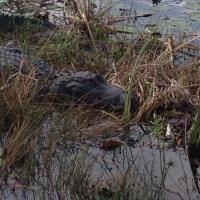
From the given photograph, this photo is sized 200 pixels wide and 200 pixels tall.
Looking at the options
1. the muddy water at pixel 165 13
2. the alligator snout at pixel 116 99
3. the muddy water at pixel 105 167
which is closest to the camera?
the muddy water at pixel 105 167

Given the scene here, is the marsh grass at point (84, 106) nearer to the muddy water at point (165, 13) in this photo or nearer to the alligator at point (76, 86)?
the alligator at point (76, 86)

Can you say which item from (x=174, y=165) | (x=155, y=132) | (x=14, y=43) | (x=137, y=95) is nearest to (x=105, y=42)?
(x=14, y=43)

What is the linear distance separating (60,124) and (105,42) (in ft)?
5.93

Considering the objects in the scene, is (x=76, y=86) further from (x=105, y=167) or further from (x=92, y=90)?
(x=105, y=167)

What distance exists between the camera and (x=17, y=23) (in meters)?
5.53

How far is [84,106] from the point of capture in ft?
13.4

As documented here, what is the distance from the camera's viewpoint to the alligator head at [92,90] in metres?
4.08

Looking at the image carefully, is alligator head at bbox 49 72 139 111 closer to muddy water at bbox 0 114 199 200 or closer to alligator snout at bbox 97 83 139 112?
alligator snout at bbox 97 83 139 112

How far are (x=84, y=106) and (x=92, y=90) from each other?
0.14m

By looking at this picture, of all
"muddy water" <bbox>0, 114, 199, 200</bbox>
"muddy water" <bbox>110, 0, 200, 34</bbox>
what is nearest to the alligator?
"muddy water" <bbox>0, 114, 199, 200</bbox>

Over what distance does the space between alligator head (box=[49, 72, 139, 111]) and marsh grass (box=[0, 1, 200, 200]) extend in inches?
3.2

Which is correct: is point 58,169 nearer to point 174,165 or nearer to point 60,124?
point 60,124

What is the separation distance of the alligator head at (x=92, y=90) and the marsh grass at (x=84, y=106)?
0.08 metres

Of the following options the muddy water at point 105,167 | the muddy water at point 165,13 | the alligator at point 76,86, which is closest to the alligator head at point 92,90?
the alligator at point 76,86
